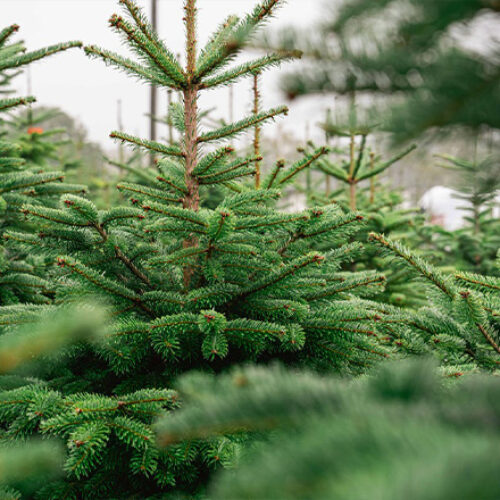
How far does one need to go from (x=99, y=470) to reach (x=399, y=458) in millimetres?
1384

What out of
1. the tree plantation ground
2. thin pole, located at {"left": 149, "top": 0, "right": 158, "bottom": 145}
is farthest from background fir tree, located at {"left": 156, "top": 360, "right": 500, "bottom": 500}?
thin pole, located at {"left": 149, "top": 0, "right": 158, "bottom": 145}

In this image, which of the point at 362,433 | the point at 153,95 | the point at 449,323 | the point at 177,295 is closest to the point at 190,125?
the point at 177,295

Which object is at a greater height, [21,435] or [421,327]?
[421,327]

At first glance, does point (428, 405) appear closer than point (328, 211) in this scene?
Yes

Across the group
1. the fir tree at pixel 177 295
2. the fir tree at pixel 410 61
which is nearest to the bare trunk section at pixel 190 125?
the fir tree at pixel 177 295

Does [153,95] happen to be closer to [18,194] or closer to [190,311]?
[18,194]

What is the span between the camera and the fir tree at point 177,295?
1.32 m

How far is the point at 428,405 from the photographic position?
0.47m

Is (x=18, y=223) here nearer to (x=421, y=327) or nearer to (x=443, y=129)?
(x=421, y=327)

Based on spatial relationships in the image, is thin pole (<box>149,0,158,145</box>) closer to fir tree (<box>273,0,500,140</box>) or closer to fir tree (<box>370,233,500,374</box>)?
fir tree (<box>370,233,500,374</box>)

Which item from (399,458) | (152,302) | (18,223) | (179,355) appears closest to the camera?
(399,458)

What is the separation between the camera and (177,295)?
5.17 ft

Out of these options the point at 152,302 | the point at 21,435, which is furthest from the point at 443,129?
the point at 21,435

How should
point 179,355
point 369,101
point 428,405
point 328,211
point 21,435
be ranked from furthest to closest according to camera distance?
point 328,211 → point 179,355 → point 21,435 → point 369,101 → point 428,405
